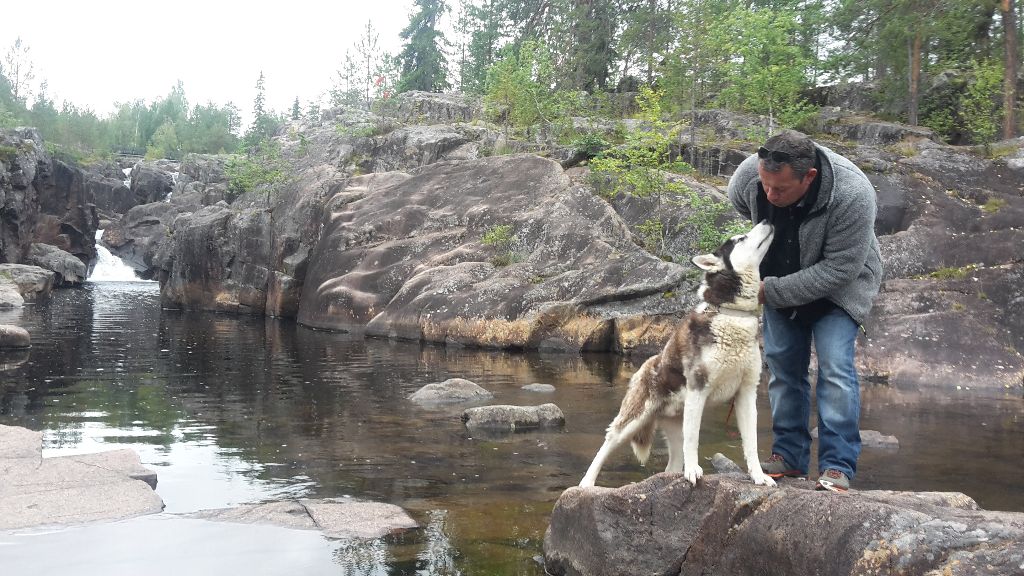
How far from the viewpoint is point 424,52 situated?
61.5 m

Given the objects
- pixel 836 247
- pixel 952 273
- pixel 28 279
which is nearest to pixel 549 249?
pixel 952 273

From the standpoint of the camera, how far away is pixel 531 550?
5715 mm

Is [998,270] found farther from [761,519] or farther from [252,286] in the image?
[252,286]

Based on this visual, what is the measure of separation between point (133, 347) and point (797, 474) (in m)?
18.7

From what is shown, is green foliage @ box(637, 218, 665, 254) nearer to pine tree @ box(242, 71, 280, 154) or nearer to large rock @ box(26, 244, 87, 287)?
large rock @ box(26, 244, 87, 287)

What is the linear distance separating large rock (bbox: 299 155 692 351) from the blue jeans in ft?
47.5


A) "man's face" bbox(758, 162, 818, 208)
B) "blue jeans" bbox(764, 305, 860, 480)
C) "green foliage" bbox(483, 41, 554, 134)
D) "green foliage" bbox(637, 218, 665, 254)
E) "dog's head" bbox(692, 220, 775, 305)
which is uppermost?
"green foliage" bbox(483, 41, 554, 134)

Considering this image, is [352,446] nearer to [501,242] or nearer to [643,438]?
[643,438]

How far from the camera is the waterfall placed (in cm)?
5297

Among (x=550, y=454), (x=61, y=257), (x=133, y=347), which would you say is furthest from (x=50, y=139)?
(x=550, y=454)

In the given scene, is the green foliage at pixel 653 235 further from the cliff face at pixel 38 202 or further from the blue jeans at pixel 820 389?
the cliff face at pixel 38 202

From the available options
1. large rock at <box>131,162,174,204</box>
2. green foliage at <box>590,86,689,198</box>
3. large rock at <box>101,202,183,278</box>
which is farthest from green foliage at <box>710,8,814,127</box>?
large rock at <box>131,162,174,204</box>

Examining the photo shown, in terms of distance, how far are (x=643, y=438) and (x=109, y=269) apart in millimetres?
57702

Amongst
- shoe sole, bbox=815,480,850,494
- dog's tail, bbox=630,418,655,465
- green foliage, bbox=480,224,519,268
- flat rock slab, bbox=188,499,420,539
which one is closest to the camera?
shoe sole, bbox=815,480,850,494
